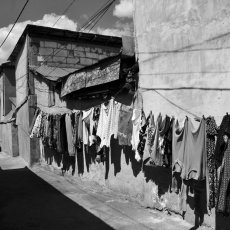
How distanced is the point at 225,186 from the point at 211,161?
53 cm

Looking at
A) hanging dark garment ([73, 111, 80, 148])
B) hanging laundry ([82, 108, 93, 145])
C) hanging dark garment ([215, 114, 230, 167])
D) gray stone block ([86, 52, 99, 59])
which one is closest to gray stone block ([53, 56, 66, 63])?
gray stone block ([86, 52, 99, 59])

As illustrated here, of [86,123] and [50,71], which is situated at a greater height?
[50,71]

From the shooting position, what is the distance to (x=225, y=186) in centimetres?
448

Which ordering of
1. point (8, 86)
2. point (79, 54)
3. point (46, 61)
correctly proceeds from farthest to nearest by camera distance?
point (8, 86) < point (79, 54) < point (46, 61)

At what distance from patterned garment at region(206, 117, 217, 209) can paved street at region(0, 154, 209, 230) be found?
102 centimetres

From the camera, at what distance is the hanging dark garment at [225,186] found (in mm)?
4469

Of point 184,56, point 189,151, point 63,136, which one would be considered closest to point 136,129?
point 189,151

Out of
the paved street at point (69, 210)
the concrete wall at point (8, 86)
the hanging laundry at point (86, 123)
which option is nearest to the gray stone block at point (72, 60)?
the paved street at point (69, 210)

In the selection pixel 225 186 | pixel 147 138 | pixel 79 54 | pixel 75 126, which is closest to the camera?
pixel 225 186

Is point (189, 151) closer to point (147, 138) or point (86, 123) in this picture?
point (147, 138)

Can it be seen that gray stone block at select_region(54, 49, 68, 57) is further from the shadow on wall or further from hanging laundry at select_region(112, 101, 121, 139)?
hanging laundry at select_region(112, 101, 121, 139)

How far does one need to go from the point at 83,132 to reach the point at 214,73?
14.6ft

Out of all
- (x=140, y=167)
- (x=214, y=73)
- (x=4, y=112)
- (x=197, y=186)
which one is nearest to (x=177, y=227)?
(x=197, y=186)

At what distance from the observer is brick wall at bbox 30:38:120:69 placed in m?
13.8
